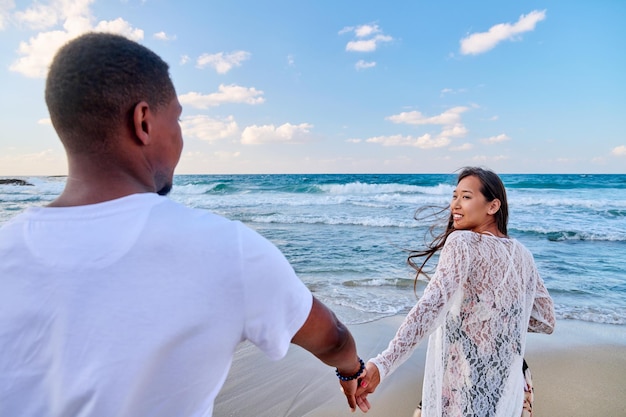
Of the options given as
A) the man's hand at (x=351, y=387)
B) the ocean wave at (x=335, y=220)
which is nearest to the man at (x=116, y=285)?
the man's hand at (x=351, y=387)

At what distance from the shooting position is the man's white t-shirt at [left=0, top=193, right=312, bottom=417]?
0.82 m

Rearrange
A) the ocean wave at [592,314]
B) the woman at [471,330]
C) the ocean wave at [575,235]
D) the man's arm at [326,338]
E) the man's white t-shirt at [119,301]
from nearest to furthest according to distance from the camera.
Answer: the man's white t-shirt at [119,301] < the man's arm at [326,338] < the woman at [471,330] < the ocean wave at [592,314] < the ocean wave at [575,235]

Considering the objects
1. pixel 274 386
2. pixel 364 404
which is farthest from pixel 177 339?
pixel 274 386

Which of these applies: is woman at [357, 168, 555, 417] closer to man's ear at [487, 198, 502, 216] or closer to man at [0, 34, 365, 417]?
man's ear at [487, 198, 502, 216]

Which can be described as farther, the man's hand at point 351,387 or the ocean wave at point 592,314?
the ocean wave at point 592,314

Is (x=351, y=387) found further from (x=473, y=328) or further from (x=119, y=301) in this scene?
(x=119, y=301)

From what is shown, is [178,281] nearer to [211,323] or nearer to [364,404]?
[211,323]

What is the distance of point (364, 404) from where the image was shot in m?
2.08

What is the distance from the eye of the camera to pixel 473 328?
2072mm

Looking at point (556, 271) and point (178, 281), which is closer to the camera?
point (178, 281)

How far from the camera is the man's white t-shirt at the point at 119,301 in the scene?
0.82 meters

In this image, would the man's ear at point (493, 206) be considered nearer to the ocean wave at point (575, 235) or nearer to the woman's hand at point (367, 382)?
the woman's hand at point (367, 382)

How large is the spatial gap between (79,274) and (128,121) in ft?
1.33

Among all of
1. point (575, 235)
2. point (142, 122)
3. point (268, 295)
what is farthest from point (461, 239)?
point (575, 235)
